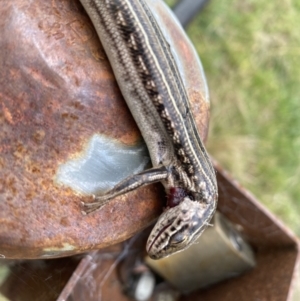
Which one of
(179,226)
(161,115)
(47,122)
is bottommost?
(179,226)

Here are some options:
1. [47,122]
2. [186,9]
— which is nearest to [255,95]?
[186,9]

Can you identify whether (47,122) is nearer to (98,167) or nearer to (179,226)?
(98,167)

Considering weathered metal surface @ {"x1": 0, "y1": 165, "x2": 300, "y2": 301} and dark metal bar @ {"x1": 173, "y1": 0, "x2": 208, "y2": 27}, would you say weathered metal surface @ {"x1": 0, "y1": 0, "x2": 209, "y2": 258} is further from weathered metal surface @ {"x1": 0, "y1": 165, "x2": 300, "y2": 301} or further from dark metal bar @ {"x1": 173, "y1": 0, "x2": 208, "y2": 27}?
dark metal bar @ {"x1": 173, "y1": 0, "x2": 208, "y2": 27}

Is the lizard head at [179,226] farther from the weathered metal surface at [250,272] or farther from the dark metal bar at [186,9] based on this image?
the dark metal bar at [186,9]

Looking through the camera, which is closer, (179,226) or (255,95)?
(179,226)

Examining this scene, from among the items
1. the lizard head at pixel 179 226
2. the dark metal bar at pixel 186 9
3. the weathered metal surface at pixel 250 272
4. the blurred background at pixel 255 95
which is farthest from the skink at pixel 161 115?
the blurred background at pixel 255 95

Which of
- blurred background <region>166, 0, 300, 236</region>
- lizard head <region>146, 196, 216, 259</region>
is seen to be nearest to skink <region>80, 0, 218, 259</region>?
lizard head <region>146, 196, 216, 259</region>

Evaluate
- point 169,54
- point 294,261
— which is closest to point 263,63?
point 294,261
